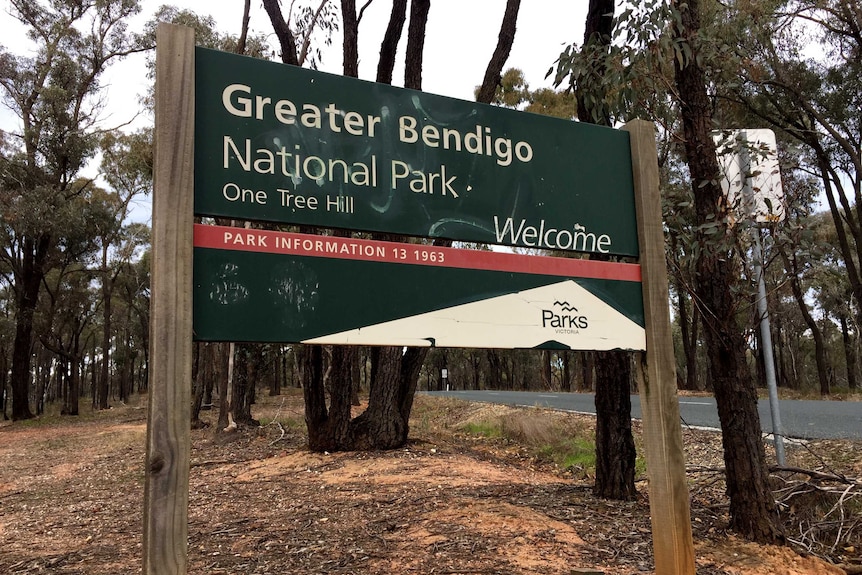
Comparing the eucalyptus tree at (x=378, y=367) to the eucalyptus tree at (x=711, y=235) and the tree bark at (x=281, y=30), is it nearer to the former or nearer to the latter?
the tree bark at (x=281, y=30)

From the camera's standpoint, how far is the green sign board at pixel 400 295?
2.37 meters

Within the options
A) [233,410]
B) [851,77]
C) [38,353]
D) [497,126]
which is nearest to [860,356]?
[851,77]

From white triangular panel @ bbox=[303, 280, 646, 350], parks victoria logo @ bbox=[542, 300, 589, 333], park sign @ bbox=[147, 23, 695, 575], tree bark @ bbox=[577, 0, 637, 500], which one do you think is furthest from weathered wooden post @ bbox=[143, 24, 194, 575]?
tree bark @ bbox=[577, 0, 637, 500]

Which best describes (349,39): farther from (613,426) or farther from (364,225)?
(364,225)

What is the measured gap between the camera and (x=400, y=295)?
266 cm

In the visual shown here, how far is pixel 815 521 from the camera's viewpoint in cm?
468

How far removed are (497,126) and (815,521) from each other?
3.91 meters

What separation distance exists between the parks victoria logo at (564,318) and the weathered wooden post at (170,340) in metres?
1.59

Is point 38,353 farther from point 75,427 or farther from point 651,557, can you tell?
point 651,557

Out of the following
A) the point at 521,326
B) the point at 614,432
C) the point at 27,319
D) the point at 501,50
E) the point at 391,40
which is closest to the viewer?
the point at 521,326

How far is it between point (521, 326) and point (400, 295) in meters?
0.62

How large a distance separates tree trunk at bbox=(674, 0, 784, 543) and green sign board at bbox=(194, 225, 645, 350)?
1.56 metres

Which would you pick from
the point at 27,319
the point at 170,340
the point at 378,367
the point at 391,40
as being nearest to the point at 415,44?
the point at 391,40

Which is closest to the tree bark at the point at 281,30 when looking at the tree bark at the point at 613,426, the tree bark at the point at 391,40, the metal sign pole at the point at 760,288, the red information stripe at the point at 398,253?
the tree bark at the point at 391,40
